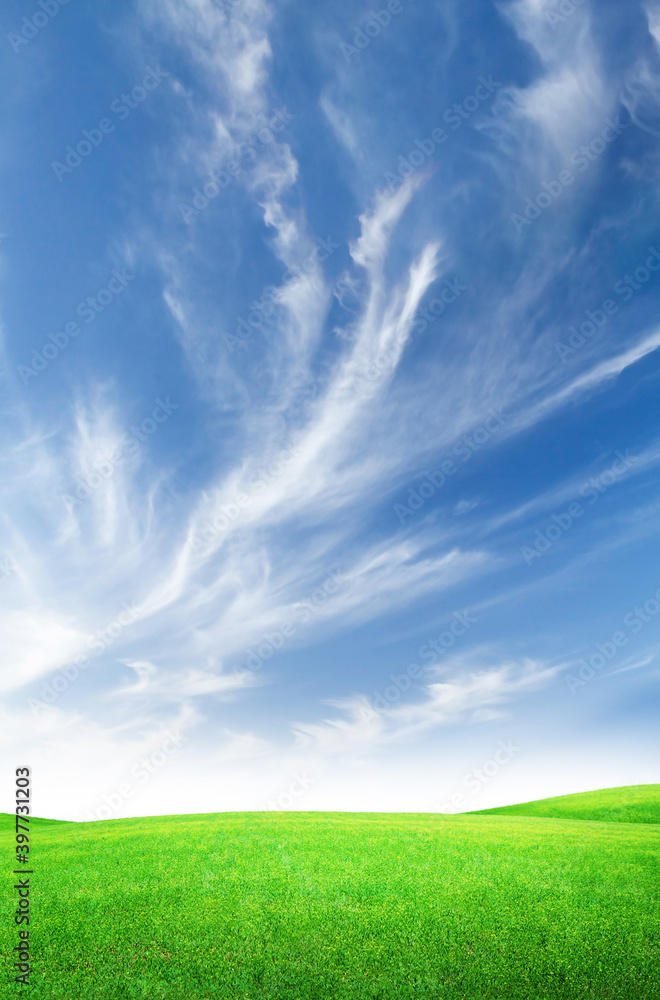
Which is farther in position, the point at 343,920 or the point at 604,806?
the point at 604,806

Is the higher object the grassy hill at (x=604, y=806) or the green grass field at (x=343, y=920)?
the green grass field at (x=343, y=920)

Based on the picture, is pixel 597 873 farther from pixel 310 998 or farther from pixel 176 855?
pixel 176 855

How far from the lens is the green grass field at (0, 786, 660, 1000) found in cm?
1606

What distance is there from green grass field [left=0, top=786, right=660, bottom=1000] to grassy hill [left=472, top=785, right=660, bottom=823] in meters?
24.3

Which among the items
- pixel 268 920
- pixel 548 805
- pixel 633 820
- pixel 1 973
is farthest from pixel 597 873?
pixel 548 805

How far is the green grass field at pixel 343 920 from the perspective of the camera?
16062mm

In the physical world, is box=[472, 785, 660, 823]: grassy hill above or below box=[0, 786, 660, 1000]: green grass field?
below

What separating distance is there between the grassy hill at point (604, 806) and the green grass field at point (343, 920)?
2429 centimetres

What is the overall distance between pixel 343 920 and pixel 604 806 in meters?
45.1

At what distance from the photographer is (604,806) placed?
5262 centimetres

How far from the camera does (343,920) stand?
19312mm

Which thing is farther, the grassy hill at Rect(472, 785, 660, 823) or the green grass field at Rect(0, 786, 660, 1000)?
the grassy hill at Rect(472, 785, 660, 823)

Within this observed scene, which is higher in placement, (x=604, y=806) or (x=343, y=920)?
(x=343, y=920)

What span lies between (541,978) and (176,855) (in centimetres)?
1747
